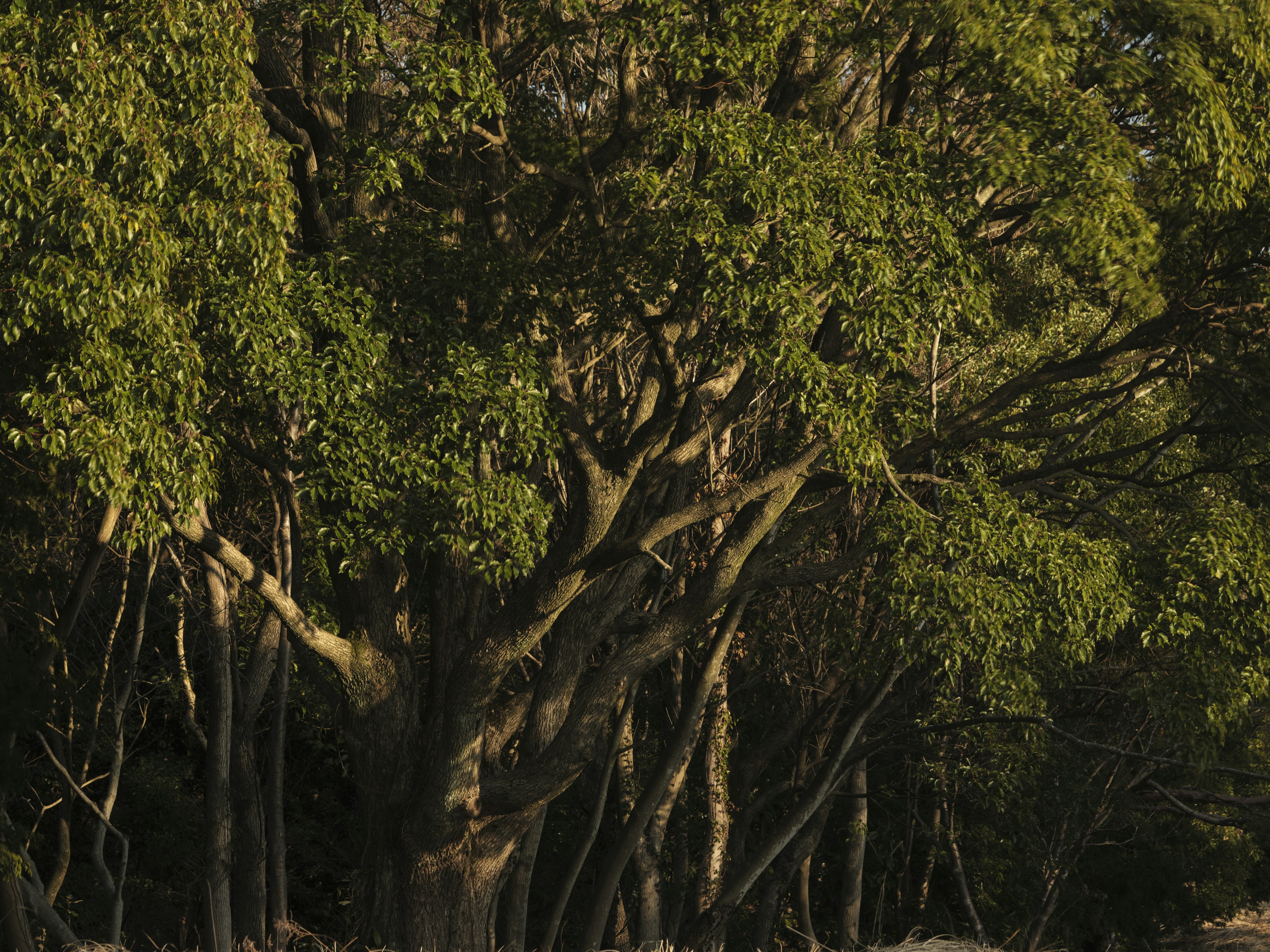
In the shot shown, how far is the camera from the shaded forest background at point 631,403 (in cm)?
714

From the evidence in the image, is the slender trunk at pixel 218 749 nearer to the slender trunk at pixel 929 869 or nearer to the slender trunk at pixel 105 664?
the slender trunk at pixel 105 664

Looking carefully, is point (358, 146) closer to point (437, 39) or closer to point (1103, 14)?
A: point (437, 39)

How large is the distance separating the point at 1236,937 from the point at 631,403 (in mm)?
14432

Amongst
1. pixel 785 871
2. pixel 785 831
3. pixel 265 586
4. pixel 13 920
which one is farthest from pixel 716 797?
pixel 13 920

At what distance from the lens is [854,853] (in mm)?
17719

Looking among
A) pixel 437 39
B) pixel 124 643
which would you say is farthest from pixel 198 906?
pixel 437 39

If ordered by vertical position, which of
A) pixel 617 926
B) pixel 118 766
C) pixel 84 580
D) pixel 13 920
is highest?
pixel 84 580

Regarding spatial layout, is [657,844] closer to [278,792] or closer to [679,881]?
[679,881]

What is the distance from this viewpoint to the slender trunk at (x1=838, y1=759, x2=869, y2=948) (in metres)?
17.0

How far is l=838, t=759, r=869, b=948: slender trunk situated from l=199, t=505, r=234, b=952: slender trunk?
8.61 m

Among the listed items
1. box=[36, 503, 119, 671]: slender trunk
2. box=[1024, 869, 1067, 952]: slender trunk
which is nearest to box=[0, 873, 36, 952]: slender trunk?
box=[36, 503, 119, 671]: slender trunk

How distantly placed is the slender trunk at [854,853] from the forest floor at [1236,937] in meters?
6.17

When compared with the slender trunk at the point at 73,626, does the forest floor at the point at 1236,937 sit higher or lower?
lower

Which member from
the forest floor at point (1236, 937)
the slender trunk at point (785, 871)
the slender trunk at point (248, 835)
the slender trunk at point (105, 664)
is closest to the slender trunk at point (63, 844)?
the slender trunk at point (105, 664)
